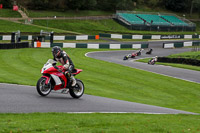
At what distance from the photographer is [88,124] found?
884cm

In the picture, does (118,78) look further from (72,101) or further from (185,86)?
(72,101)

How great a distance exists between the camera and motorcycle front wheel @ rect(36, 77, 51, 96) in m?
12.5

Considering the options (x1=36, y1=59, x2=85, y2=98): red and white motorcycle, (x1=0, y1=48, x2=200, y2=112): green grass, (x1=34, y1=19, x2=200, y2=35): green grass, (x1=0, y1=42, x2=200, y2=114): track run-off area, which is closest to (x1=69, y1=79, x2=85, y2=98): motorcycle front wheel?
(x1=36, y1=59, x2=85, y2=98): red and white motorcycle

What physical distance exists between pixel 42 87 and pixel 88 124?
4337 millimetres

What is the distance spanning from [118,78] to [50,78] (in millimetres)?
10534

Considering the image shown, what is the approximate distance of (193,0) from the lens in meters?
97.2

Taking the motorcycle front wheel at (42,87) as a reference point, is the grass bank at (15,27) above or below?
above

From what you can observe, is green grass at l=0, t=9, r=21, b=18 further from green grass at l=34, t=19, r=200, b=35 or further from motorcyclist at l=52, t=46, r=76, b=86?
motorcyclist at l=52, t=46, r=76, b=86

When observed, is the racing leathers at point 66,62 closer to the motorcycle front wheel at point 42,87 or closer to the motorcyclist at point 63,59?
the motorcyclist at point 63,59

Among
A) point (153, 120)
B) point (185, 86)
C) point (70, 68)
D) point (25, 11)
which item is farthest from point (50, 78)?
point (25, 11)

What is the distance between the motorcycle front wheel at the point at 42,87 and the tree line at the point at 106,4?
6368 cm

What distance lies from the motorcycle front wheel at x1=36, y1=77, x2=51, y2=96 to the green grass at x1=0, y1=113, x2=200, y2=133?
108 inches

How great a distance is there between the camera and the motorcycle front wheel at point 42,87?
1249 cm

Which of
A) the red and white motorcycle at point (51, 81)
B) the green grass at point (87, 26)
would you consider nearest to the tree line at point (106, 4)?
the green grass at point (87, 26)
